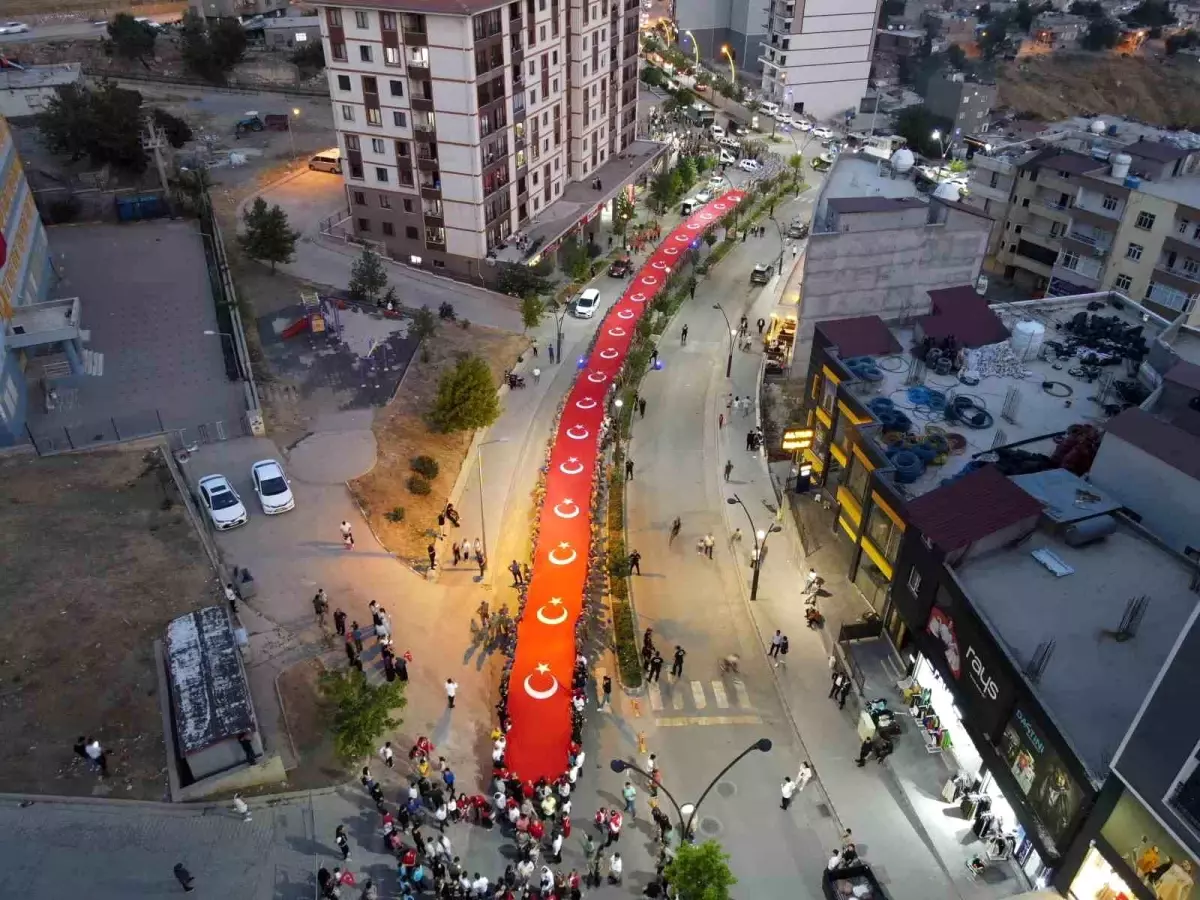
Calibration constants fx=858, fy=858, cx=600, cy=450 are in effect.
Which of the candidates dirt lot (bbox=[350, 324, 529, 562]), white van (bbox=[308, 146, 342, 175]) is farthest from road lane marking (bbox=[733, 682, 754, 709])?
white van (bbox=[308, 146, 342, 175])

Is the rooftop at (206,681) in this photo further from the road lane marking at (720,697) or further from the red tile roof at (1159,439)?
the red tile roof at (1159,439)

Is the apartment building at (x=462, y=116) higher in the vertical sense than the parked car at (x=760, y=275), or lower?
higher

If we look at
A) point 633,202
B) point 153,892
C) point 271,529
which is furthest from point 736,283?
point 153,892

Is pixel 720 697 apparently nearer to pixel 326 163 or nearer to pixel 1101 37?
pixel 326 163

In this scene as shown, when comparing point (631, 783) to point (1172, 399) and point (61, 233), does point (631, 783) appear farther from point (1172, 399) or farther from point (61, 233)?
point (61, 233)

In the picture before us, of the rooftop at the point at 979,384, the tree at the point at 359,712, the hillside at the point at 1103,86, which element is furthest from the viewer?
the hillside at the point at 1103,86

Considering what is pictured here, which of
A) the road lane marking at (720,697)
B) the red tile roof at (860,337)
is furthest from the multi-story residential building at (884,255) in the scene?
the road lane marking at (720,697)
